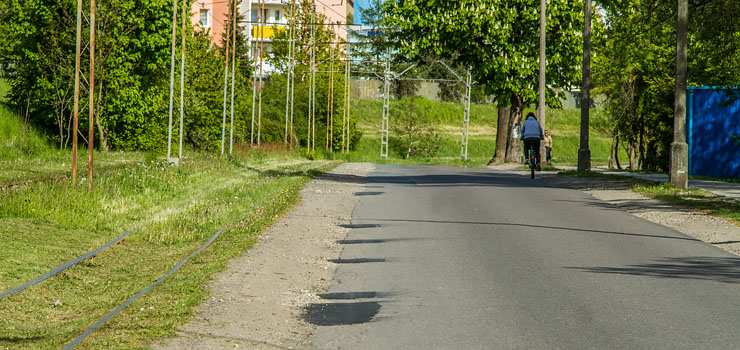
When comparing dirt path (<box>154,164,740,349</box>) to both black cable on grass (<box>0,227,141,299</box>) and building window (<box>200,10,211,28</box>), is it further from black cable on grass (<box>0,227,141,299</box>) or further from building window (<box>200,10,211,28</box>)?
building window (<box>200,10,211,28</box>)

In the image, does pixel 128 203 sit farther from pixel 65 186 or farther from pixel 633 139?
pixel 633 139

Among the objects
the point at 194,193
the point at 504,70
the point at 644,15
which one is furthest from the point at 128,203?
the point at 504,70

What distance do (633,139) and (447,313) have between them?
120 ft

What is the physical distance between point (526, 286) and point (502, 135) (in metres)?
36.8

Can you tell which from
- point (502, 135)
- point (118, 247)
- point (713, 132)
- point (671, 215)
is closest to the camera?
point (118, 247)

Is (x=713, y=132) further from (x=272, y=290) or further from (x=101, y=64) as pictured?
(x=101, y=64)

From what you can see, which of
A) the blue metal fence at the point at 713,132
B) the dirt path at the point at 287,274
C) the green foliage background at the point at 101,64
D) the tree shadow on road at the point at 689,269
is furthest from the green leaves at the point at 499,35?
the tree shadow on road at the point at 689,269

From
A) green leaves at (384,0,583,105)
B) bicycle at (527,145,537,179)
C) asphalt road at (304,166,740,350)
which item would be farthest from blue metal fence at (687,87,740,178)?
asphalt road at (304,166,740,350)

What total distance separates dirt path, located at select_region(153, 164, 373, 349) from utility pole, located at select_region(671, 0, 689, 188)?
8.94m

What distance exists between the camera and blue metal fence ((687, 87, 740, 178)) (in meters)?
28.3

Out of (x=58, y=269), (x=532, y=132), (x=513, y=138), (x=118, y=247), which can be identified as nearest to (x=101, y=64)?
(x=513, y=138)

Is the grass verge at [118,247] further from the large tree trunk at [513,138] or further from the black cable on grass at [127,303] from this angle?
the large tree trunk at [513,138]

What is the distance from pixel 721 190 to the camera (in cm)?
2044

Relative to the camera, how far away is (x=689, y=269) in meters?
9.73
